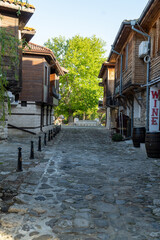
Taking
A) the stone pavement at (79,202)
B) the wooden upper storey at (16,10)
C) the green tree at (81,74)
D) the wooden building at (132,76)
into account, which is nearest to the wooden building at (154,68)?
the wooden building at (132,76)

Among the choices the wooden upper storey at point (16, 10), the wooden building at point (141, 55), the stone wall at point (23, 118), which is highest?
the wooden upper storey at point (16, 10)

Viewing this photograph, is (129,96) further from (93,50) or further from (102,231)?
(93,50)

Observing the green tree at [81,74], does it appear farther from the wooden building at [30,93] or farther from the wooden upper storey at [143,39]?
the wooden upper storey at [143,39]

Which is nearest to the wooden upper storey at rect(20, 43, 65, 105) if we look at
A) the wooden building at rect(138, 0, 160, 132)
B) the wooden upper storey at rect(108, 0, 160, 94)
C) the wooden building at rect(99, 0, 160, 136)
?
the wooden building at rect(99, 0, 160, 136)

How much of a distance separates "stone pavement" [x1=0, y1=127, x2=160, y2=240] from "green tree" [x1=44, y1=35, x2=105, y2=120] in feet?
84.7

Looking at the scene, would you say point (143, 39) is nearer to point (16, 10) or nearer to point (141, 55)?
point (141, 55)

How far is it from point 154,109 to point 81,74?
2382 centimetres

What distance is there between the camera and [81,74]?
107ft

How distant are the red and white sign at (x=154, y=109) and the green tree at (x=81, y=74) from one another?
22227 mm

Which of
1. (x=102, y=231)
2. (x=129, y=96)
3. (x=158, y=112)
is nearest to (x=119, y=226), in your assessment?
(x=102, y=231)

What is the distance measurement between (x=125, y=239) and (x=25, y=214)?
159 centimetres

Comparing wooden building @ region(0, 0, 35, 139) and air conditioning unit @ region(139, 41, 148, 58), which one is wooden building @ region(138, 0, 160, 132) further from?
wooden building @ region(0, 0, 35, 139)

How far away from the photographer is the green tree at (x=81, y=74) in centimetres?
3212

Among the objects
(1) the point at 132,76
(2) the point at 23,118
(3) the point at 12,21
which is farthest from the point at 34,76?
(1) the point at 132,76
